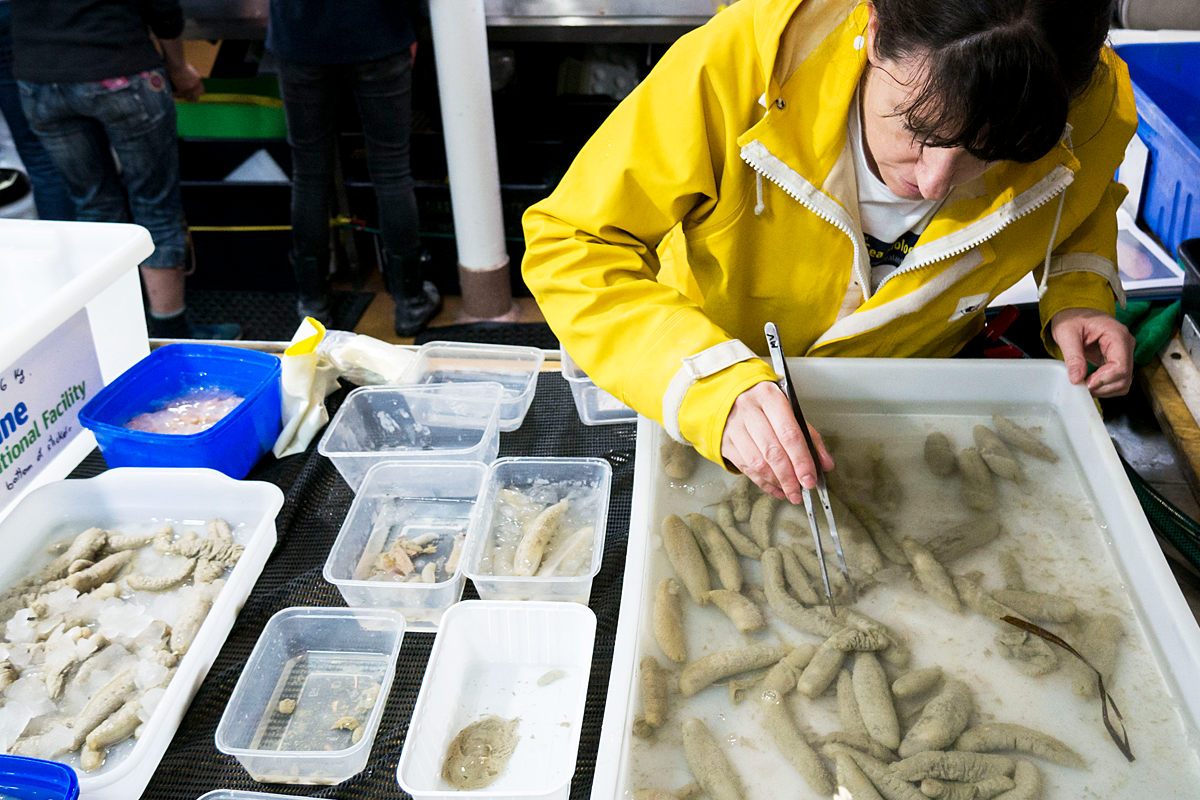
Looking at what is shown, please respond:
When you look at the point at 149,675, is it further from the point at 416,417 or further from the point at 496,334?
the point at 496,334

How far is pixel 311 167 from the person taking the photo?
8.88 ft

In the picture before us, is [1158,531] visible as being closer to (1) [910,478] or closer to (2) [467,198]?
(1) [910,478]

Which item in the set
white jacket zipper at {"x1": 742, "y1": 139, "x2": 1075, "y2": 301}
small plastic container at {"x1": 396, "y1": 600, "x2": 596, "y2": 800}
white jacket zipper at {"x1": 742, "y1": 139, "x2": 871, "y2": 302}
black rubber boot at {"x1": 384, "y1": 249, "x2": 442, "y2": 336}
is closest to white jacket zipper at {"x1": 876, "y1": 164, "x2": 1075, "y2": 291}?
white jacket zipper at {"x1": 742, "y1": 139, "x2": 1075, "y2": 301}

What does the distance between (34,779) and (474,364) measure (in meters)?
0.88

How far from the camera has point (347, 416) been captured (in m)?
1.37

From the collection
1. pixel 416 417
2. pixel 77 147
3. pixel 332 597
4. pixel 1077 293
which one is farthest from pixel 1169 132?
pixel 77 147

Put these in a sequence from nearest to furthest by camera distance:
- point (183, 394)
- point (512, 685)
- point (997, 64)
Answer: point (997, 64) < point (512, 685) < point (183, 394)

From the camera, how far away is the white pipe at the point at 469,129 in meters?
2.66

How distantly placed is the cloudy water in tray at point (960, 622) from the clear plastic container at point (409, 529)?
0.29 metres

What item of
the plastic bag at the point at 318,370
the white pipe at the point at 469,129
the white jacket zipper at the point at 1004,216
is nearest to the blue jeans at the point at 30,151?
the white pipe at the point at 469,129

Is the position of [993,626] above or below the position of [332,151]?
below

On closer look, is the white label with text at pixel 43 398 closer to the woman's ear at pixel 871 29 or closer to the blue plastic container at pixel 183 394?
the blue plastic container at pixel 183 394

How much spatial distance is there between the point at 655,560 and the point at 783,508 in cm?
19

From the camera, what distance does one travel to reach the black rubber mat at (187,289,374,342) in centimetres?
305
